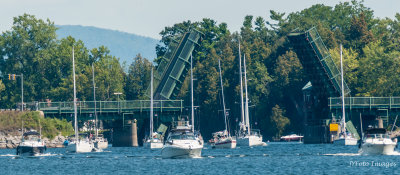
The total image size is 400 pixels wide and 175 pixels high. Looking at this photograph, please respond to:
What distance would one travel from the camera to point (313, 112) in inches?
3910

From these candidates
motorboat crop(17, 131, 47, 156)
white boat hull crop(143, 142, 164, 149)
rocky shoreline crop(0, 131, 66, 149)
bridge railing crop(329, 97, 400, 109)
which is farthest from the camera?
rocky shoreline crop(0, 131, 66, 149)

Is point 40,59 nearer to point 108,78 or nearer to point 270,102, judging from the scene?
point 108,78

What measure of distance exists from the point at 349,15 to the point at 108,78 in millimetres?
44657

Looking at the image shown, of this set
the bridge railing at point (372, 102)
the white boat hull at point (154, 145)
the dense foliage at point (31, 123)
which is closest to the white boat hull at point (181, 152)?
the white boat hull at point (154, 145)

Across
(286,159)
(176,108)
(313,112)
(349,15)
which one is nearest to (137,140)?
(176,108)

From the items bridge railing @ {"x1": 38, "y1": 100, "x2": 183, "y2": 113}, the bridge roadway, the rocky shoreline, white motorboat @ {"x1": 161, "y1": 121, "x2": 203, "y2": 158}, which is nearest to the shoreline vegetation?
the rocky shoreline

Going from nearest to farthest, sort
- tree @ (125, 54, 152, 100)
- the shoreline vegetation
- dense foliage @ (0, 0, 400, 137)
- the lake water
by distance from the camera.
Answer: the lake water, the shoreline vegetation, dense foliage @ (0, 0, 400, 137), tree @ (125, 54, 152, 100)

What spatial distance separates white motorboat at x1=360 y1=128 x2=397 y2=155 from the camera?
61.9 meters

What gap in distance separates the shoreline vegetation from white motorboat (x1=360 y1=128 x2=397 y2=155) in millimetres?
46710

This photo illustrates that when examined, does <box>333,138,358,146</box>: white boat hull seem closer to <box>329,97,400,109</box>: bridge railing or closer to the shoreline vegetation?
<box>329,97,400,109</box>: bridge railing

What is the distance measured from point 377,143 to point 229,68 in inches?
2515

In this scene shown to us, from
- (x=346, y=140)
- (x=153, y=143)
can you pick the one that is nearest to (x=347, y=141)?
(x=346, y=140)

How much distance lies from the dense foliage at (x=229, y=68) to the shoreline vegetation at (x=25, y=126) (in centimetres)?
2404

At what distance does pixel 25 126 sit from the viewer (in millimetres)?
98625
